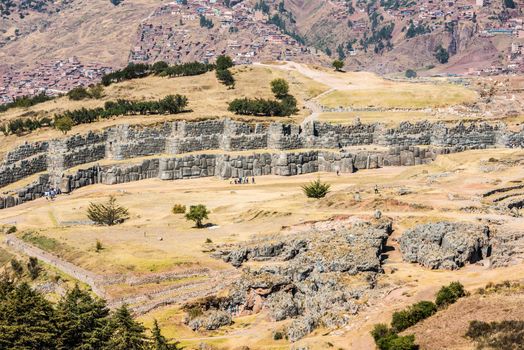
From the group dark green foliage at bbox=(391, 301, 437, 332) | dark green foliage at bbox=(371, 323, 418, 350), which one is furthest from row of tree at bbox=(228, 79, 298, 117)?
dark green foliage at bbox=(371, 323, 418, 350)

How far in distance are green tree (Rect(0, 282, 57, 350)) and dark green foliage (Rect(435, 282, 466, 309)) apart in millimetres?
18413

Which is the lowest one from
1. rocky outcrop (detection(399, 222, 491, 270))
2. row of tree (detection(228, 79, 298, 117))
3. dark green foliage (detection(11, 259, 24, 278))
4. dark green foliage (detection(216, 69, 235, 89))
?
dark green foliage (detection(11, 259, 24, 278))

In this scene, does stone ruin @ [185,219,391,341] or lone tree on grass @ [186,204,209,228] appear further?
lone tree on grass @ [186,204,209,228]

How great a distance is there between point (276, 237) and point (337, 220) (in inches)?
182

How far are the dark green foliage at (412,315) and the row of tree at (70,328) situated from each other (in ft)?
33.7

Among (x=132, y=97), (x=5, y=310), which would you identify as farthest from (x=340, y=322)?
(x=132, y=97)

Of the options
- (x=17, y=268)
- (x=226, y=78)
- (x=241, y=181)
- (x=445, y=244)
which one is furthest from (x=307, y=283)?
(x=226, y=78)

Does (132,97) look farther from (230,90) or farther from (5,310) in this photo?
(5,310)

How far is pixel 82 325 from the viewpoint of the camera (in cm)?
4381

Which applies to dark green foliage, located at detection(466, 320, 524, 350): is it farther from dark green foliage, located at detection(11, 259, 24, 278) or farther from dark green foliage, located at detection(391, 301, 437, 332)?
dark green foliage, located at detection(11, 259, 24, 278)

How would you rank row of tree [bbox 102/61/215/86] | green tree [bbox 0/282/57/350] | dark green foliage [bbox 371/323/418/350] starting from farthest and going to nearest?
row of tree [bbox 102/61/215/86] → green tree [bbox 0/282/57/350] → dark green foliage [bbox 371/323/418/350]

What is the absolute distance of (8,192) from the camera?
92125 mm

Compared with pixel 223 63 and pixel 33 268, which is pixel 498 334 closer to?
pixel 33 268

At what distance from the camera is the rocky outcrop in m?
51.4
